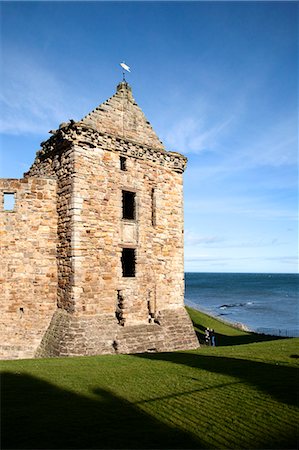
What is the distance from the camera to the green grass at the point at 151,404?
522 cm

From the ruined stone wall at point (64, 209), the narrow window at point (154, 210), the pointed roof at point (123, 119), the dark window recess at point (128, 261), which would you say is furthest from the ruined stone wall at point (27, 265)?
the narrow window at point (154, 210)

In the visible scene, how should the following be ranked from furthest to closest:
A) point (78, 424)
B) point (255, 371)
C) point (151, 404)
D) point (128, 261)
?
point (128, 261) < point (255, 371) < point (151, 404) < point (78, 424)

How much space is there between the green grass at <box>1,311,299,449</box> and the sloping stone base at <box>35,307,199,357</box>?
227 cm

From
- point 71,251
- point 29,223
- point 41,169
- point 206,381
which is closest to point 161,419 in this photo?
point 206,381

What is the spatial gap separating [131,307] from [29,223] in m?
5.26

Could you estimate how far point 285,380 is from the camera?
26.3 feet

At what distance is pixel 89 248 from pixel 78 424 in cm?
833

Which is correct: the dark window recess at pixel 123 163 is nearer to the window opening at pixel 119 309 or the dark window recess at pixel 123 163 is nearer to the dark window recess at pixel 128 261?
the dark window recess at pixel 128 261

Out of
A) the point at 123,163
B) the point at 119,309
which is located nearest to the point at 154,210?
the point at 123,163

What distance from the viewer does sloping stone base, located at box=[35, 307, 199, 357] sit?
493 inches

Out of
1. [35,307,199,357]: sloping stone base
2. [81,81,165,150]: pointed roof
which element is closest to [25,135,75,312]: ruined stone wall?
[35,307,199,357]: sloping stone base

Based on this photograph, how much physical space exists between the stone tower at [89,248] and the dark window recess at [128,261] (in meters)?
0.05

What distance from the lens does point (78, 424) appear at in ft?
18.5

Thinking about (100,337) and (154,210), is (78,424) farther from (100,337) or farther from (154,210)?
(154,210)
